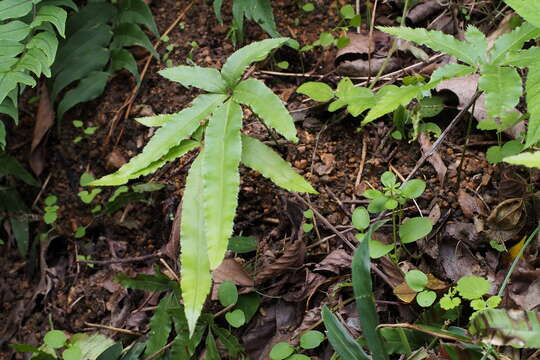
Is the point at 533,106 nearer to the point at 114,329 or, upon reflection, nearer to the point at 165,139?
the point at 165,139

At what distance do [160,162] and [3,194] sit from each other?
141cm

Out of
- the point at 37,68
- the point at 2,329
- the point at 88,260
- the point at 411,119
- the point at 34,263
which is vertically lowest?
the point at 2,329

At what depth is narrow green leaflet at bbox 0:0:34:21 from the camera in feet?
6.52

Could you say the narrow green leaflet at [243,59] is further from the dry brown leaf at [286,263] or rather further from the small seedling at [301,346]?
the small seedling at [301,346]

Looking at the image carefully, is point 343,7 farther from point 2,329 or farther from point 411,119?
point 2,329

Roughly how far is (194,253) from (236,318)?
1.25ft

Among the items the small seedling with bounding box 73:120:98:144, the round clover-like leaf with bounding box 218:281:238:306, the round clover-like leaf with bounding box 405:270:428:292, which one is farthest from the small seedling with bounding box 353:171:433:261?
the small seedling with bounding box 73:120:98:144

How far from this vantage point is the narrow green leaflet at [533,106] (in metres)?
1.26

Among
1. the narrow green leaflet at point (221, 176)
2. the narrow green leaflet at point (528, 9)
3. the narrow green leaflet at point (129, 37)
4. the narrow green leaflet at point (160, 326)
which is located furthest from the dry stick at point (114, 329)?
the narrow green leaflet at point (528, 9)

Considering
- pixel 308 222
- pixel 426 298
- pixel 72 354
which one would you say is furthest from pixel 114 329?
pixel 426 298

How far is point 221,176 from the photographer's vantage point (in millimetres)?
1445

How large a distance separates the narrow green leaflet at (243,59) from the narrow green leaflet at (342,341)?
2.51ft

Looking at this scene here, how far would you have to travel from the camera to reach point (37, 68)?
1.87m

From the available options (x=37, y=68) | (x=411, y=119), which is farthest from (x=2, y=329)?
(x=411, y=119)
